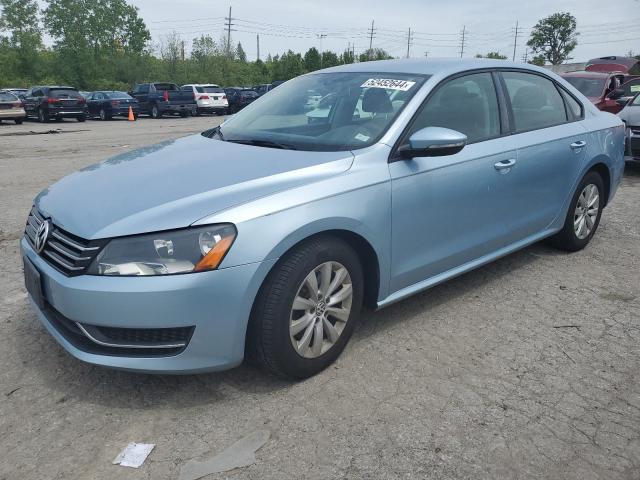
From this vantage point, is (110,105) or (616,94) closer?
(616,94)

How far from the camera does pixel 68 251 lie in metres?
2.68

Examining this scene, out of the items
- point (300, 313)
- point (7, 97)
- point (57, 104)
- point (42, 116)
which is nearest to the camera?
point (300, 313)

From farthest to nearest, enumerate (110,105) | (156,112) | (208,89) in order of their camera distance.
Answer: (208,89) < (156,112) < (110,105)

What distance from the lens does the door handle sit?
379 centimetres

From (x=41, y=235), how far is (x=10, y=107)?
2339cm

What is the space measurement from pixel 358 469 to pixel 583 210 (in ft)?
11.8

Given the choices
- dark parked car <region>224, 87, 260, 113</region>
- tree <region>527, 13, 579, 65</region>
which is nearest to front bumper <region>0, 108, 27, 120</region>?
dark parked car <region>224, 87, 260, 113</region>

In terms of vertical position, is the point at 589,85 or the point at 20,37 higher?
the point at 20,37

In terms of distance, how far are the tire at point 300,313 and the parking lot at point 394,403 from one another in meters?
0.15

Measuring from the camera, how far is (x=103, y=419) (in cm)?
265

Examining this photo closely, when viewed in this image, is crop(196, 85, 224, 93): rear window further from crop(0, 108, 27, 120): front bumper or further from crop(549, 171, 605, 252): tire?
crop(549, 171, 605, 252): tire

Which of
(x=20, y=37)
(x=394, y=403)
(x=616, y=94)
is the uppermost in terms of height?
(x=20, y=37)

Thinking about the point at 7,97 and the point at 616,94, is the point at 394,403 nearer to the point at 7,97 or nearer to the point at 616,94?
the point at 616,94

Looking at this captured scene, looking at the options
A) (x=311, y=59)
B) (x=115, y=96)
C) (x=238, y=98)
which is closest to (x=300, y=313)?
(x=115, y=96)
